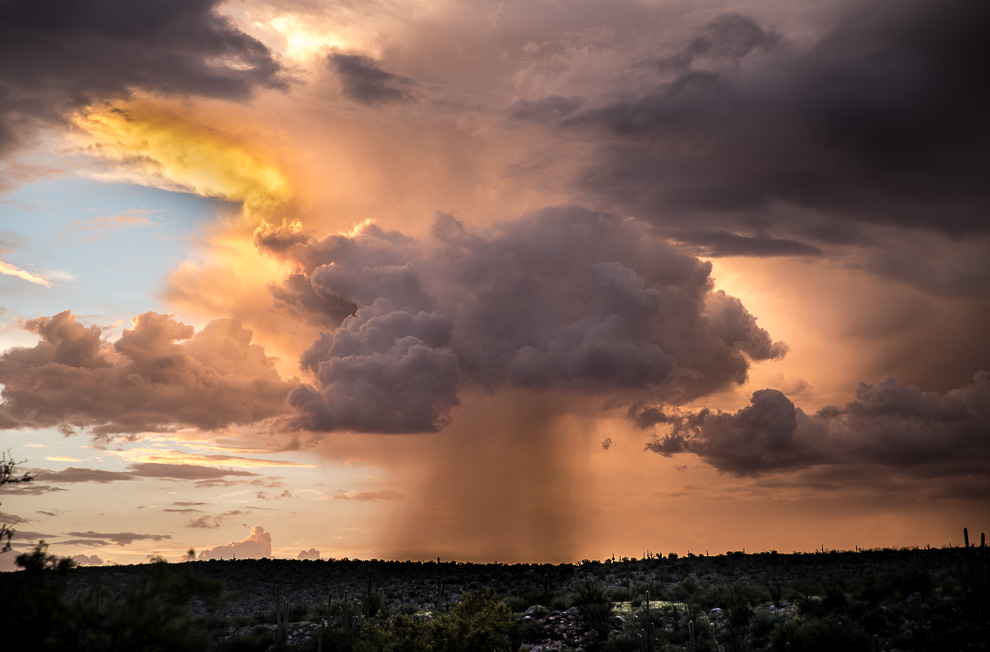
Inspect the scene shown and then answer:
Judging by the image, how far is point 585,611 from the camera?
50250 mm

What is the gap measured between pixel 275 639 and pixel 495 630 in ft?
92.6

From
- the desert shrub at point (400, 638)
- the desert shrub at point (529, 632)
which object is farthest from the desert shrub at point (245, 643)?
the desert shrub at point (400, 638)

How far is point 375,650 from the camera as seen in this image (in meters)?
32.0

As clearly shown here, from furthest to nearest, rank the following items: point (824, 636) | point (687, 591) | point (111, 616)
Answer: point (687, 591), point (824, 636), point (111, 616)

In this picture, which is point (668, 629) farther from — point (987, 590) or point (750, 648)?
point (987, 590)

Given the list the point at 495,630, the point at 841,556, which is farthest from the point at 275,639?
the point at 841,556

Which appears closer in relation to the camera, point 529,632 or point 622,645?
point 622,645

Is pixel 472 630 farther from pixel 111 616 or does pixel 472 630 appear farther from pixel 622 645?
pixel 111 616

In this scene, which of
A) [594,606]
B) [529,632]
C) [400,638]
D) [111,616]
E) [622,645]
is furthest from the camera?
[594,606]

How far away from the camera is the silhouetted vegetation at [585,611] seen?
63.5ft

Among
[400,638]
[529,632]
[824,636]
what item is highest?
[400,638]

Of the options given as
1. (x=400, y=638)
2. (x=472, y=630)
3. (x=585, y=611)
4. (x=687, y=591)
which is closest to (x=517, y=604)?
(x=585, y=611)

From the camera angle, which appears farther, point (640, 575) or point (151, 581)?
Answer: point (640, 575)

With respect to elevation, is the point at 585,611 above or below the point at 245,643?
above
